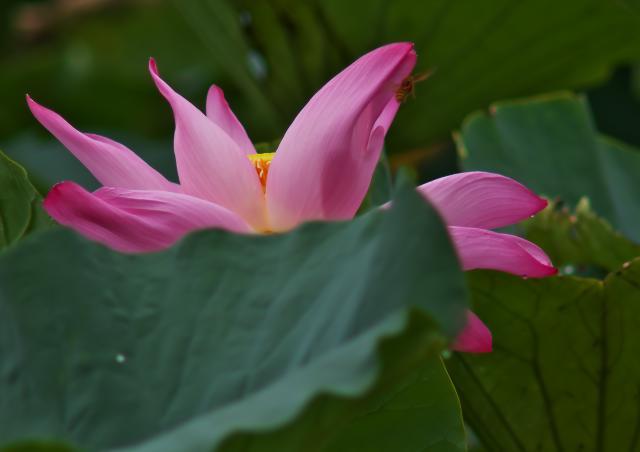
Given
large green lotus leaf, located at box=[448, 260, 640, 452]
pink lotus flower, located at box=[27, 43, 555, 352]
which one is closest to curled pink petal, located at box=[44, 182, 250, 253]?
pink lotus flower, located at box=[27, 43, 555, 352]

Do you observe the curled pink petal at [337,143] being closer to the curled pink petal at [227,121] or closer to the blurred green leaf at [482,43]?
the curled pink petal at [227,121]

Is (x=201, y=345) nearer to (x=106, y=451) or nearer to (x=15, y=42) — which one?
(x=106, y=451)

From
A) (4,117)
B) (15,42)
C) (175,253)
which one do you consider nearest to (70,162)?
(4,117)

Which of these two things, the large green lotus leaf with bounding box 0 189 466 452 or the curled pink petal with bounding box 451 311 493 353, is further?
the curled pink petal with bounding box 451 311 493 353

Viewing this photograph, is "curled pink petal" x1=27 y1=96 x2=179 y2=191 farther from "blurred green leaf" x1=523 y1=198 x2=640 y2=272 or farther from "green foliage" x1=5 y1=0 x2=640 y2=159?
"green foliage" x1=5 y1=0 x2=640 y2=159

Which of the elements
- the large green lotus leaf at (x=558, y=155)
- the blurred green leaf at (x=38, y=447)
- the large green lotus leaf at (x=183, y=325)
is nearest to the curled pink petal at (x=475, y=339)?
the large green lotus leaf at (x=183, y=325)

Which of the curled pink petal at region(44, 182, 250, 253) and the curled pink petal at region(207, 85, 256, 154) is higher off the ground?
the curled pink petal at region(44, 182, 250, 253)
